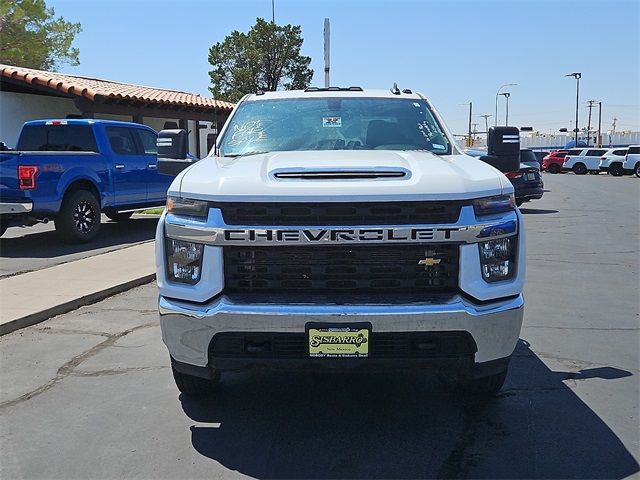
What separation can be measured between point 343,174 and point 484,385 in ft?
5.56

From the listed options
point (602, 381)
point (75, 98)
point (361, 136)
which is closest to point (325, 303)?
point (361, 136)

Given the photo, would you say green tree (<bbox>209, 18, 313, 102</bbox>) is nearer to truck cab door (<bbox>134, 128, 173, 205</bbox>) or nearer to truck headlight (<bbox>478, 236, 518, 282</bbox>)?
truck cab door (<bbox>134, 128, 173, 205</bbox>)

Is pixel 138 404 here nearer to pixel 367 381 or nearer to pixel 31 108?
pixel 367 381

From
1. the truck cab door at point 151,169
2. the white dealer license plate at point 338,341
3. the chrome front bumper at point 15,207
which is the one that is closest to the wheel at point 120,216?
the truck cab door at point 151,169

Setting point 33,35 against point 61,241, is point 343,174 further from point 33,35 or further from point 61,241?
point 33,35

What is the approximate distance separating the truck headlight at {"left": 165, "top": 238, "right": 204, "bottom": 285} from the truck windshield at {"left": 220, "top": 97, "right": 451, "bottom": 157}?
4.33 ft

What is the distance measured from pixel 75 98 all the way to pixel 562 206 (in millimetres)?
14093

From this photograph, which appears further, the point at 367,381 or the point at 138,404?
the point at 367,381

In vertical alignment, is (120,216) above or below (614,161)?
below

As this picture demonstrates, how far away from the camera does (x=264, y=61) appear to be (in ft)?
167

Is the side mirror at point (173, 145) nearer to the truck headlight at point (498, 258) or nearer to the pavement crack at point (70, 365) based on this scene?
the pavement crack at point (70, 365)

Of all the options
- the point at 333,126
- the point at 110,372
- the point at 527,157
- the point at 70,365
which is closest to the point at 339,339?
the point at 333,126

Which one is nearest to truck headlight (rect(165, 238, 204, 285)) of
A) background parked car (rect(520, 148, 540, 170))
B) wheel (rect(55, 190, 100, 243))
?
wheel (rect(55, 190, 100, 243))

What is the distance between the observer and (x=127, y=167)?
12.5 meters
